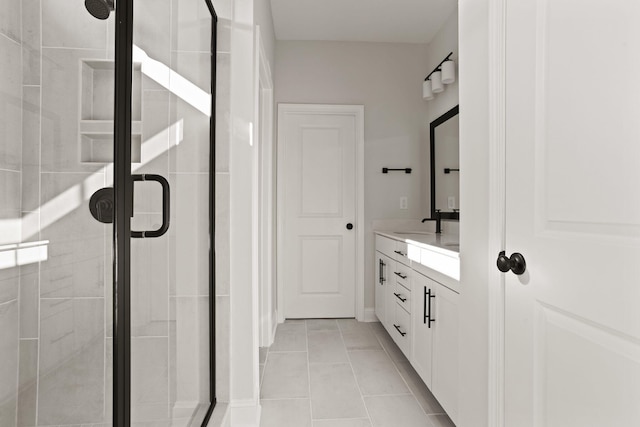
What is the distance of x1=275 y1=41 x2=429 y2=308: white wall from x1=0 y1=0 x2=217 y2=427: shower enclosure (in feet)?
8.80

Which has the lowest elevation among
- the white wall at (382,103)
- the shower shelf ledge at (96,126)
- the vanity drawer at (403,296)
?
the vanity drawer at (403,296)

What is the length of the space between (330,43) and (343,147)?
3.34ft

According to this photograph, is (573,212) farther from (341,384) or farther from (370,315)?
(370,315)

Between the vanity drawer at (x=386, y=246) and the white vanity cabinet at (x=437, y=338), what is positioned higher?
the vanity drawer at (x=386, y=246)

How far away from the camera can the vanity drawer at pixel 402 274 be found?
8.22ft

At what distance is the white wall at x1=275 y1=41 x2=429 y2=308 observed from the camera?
375 centimetres

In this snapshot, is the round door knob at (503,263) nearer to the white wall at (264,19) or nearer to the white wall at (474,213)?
the white wall at (474,213)

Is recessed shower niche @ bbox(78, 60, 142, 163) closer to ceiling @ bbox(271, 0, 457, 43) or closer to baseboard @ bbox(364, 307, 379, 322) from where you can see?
ceiling @ bbox(271, 0, 457, 43)

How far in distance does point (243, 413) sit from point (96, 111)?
5.30 feet

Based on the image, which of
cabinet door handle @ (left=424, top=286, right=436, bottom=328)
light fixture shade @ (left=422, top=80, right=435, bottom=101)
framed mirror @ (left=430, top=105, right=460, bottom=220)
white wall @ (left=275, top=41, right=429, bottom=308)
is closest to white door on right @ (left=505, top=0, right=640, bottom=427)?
cabinet door handle @ (left=424, top=286, right=436, bottom=328)

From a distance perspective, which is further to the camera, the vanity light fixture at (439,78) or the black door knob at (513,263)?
the vanity light fixture at (439,78)

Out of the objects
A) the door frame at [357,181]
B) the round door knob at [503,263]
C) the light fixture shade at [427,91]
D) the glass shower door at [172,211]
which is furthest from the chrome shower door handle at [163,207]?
the light fixture shade at [427,91]

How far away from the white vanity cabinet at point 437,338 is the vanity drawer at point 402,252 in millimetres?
234

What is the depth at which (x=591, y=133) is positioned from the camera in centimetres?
84
